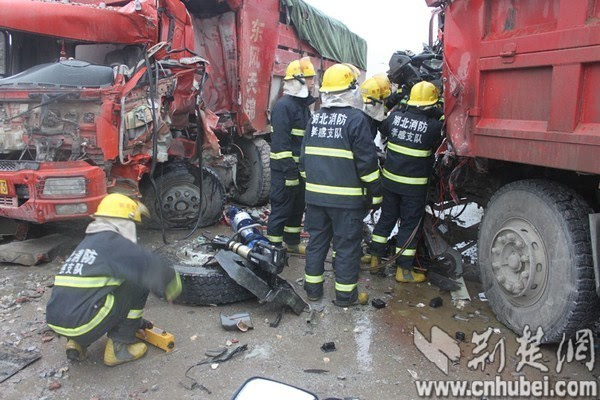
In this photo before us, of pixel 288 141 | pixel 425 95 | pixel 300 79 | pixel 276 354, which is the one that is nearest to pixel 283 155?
pixel 288 141

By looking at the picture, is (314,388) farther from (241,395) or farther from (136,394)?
(241,395)

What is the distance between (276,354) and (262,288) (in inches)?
22.8

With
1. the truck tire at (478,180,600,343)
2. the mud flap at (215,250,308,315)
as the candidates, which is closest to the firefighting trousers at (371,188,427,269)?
the truck tire at (478,180,600,343)

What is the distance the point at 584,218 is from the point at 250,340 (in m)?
2.07

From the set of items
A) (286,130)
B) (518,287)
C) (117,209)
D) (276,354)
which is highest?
(286,130)

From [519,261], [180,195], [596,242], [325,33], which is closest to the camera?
[596,242]

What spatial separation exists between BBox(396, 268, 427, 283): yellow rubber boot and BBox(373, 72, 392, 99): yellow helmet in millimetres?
1543

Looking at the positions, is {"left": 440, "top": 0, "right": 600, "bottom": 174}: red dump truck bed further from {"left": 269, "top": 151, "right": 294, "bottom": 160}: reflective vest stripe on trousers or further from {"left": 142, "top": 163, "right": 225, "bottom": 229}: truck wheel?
{"left": 142, "top": 163, "right": 225, "bottom": 229}: truck wheel

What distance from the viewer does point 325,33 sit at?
8.30 metres

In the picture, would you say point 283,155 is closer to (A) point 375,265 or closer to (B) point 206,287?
(A) point 375,265

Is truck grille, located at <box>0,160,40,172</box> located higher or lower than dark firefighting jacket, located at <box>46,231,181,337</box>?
higher

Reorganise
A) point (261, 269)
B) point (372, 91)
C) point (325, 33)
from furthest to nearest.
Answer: point (325, 33) < point (372, 91) < point (261, 269)

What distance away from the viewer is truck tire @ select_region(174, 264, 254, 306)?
3.50 meters

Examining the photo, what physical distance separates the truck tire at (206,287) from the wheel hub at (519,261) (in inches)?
70.7
